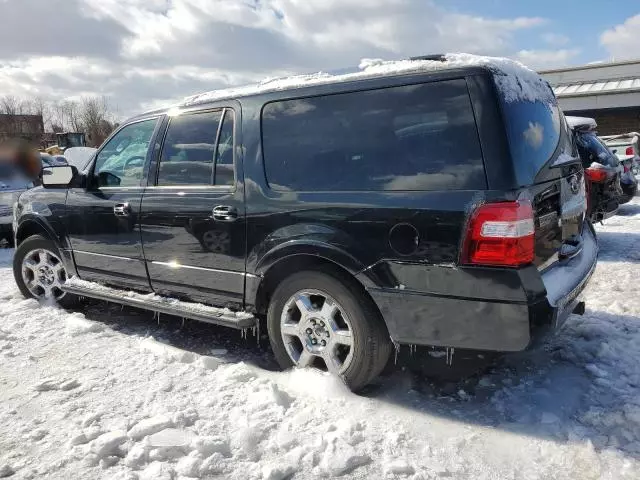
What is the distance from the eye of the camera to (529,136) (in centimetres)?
282

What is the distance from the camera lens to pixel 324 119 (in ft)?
10.4

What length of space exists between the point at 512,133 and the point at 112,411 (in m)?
2.66

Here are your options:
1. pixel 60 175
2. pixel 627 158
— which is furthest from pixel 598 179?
pixel 60 175

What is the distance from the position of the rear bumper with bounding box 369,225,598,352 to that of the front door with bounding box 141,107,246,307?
1.14 meters

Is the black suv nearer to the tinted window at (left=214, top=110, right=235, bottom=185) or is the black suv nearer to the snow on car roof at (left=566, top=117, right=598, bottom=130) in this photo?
the tinted window at (left=214, top=110, right=235, bottom=185)

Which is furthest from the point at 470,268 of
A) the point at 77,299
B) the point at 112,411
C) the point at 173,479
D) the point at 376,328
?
the point at 77,299

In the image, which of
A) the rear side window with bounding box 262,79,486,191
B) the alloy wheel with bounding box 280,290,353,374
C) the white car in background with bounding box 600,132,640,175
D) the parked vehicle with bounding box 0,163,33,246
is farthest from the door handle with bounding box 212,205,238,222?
the white car in background with bounding box 600,132,640,175

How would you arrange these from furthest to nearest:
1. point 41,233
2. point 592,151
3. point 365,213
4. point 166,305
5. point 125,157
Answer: point 592,151
point 41,233
point 125,157
point 166,305
point 365,213

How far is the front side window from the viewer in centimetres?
423

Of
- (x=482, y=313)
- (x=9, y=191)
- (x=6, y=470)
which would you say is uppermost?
(x=9, y=191)

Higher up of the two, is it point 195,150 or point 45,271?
point 195,150

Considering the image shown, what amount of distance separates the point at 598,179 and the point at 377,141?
5524 mm

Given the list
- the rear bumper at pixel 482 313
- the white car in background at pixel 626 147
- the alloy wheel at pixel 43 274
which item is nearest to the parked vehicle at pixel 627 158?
the white car in background at pixel 626 147

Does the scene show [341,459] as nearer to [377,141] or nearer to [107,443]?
[107,443]
